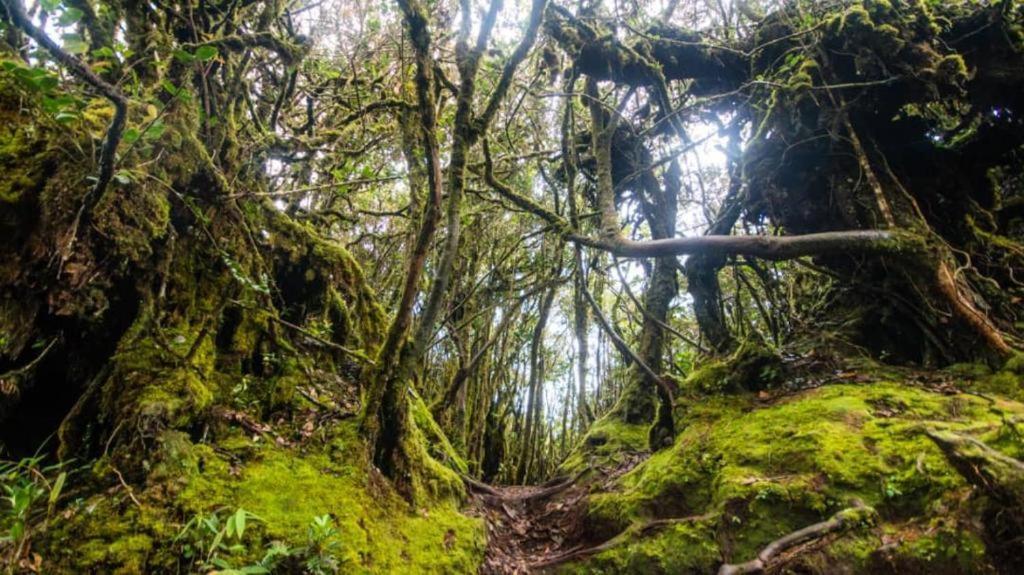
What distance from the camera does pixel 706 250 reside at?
404 centimetres

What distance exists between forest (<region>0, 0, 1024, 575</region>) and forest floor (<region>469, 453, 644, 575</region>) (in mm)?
37

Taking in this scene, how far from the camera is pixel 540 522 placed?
15.8 feet

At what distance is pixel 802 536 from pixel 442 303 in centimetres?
317

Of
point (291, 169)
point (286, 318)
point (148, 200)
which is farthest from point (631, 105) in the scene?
point (148, 200)

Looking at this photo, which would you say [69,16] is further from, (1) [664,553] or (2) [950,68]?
(2) [950,68]

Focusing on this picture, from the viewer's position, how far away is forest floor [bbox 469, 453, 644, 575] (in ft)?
12.4

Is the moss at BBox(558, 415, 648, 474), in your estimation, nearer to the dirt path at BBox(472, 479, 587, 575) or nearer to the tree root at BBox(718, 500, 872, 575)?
the dirt path at BBox(472, 479, 587, 575)

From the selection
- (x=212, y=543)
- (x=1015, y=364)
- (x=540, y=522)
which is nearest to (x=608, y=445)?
(x=540, y=522)

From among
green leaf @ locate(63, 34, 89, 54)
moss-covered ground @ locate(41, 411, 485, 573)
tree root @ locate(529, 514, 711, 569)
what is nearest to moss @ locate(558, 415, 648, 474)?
tree root @ locate(529, 514, 711, 569)

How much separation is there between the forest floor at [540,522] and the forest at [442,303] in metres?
0.04

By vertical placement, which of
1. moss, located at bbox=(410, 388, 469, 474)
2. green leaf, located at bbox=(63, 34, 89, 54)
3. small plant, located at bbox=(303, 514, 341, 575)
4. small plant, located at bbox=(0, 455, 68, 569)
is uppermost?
green leaf, located at bbox=(63, 34, 89, 54)

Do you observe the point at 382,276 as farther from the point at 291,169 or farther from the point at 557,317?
the point at 557,317

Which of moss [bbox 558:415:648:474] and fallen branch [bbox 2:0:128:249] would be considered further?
moss [bbox 558:415:648:474]

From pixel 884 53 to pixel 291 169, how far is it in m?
6.44
